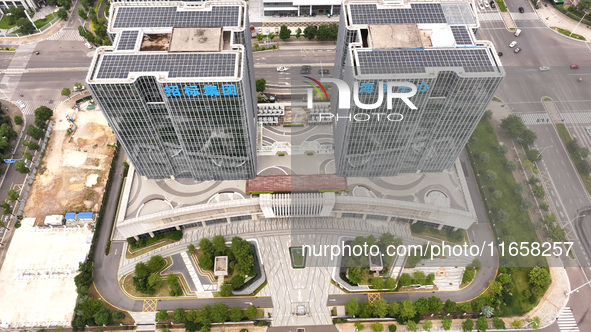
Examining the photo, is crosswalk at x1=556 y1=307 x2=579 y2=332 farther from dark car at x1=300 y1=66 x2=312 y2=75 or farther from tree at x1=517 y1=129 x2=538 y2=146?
dark car at x1=300 y1=66 x2=312 y2=75

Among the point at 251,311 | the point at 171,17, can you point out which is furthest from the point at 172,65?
the point at 251,311

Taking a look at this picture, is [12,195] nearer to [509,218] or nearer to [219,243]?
[219,243]

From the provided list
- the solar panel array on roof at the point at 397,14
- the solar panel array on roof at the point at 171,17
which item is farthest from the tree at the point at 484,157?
the solar panel array on roof at the point at 171,17

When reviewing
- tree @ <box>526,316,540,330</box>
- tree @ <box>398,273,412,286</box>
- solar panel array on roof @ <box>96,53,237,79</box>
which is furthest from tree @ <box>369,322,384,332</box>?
solar panel array on roof @ <box>96,53,237,79</box>

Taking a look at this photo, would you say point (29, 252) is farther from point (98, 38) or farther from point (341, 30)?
point (341, 30)

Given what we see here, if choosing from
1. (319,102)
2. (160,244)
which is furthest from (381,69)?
(160,244)

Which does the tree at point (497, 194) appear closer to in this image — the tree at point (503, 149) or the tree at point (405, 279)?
the tree at point (503, 149)
